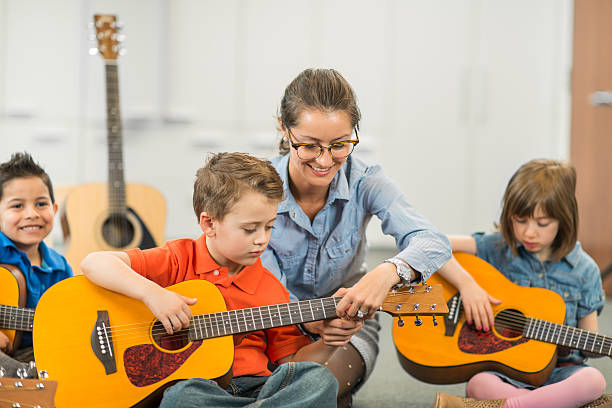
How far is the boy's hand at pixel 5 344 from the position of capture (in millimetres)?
1562

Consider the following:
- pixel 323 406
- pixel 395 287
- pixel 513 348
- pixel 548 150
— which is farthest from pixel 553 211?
pixel 548 150

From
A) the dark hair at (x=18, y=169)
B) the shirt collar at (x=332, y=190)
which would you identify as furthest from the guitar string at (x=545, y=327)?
the dark hair at (x=18, y=169)

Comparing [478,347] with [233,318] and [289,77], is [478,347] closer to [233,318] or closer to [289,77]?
[233,318]

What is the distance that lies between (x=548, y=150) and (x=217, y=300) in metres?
3.43

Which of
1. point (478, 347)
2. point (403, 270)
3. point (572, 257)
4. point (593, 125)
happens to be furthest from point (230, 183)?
point (593, 125)

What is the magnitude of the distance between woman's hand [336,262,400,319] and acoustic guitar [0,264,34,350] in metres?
0.79

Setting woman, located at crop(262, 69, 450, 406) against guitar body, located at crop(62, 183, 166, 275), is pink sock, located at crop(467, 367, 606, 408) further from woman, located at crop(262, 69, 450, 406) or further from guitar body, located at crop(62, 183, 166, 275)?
guitar body, located at crop(62, 183, 166, 275)

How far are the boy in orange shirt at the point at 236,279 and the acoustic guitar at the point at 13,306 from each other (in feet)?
1.11

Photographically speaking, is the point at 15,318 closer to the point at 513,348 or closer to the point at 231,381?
the point at 231,381

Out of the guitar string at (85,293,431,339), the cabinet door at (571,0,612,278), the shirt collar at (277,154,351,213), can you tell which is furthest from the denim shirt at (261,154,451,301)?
the cabinet door at (571,0,612,278)

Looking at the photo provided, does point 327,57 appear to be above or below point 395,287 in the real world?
above

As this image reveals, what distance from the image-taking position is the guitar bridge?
1317 mm

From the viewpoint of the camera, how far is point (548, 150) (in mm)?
4270

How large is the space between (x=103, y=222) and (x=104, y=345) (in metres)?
Answer: 1.24
